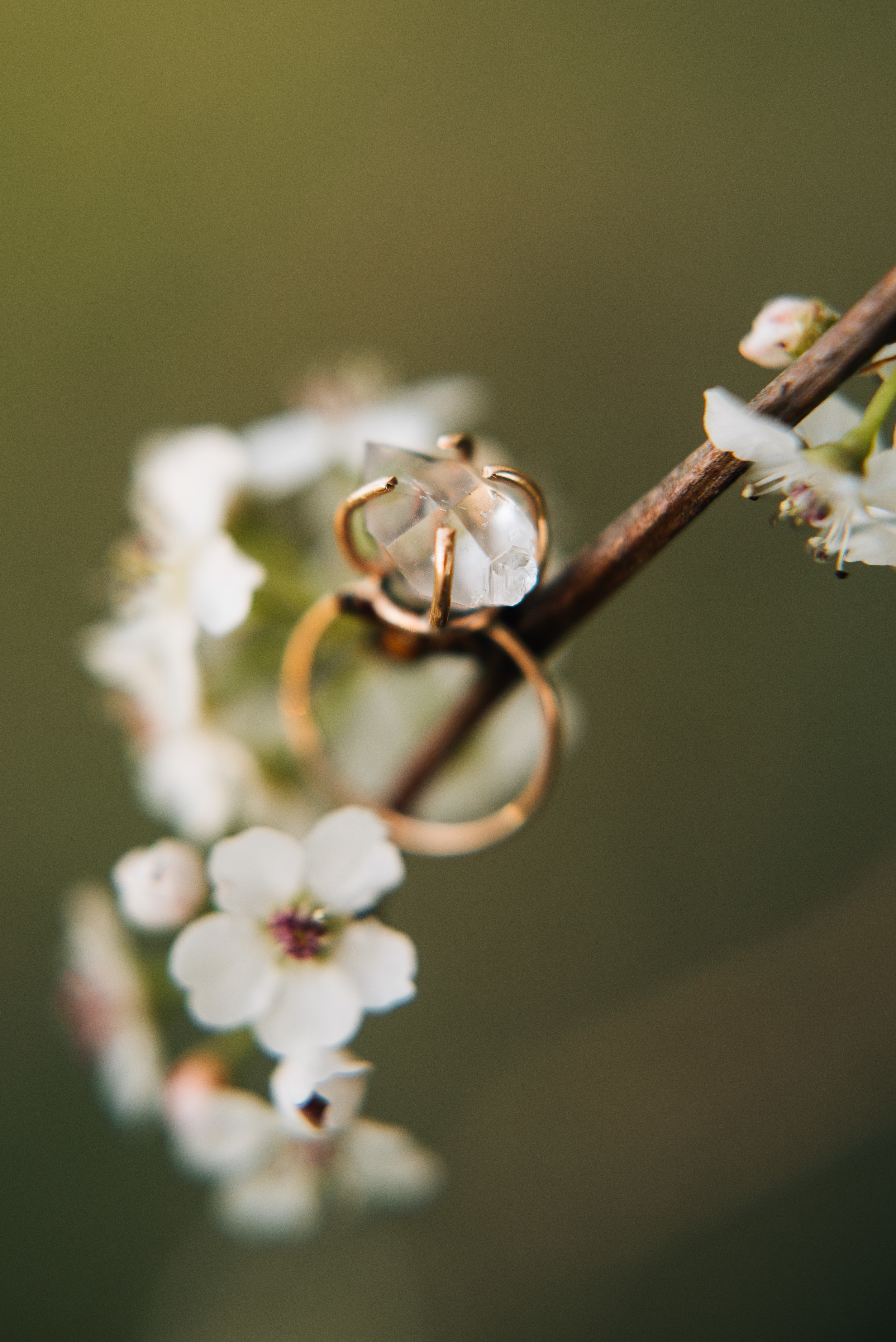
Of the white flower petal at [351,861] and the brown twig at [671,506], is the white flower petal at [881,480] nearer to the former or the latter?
the brown twig at [671,506]

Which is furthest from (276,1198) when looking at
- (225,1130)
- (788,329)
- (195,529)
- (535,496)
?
(788,329)

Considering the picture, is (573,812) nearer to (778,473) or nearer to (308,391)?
(308,391)

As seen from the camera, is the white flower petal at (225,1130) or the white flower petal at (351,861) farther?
the white flower petal at (225,1130)

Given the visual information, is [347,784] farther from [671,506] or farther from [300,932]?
[671,506]

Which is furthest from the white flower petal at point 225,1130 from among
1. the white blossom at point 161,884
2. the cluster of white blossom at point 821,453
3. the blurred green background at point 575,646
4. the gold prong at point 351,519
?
the blurred green background at point 575,646

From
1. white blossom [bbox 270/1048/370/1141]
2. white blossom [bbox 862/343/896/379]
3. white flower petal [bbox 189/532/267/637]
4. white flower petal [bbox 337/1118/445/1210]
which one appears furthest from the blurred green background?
white blossom [bbox 270/1048/370/1141]

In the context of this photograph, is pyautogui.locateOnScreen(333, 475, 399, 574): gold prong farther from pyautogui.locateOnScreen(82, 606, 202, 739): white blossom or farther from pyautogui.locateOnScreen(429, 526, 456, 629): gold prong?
pyautogui.locateOnScreen(82, 606, 202, 739): white blossom

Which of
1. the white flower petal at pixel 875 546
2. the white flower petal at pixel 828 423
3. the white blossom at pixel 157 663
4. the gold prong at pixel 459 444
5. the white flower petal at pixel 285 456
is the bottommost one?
the white flower petal at pixel 875 546
